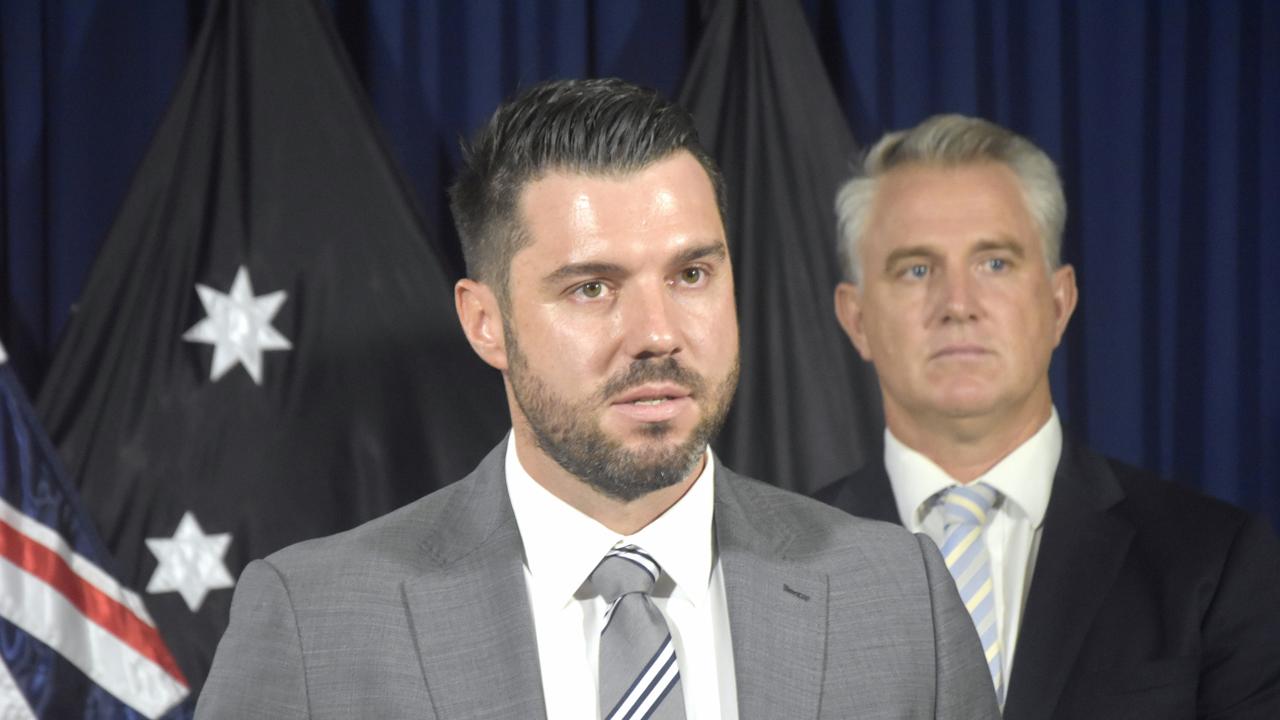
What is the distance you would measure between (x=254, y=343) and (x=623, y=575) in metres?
1.21

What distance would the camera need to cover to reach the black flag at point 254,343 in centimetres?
253

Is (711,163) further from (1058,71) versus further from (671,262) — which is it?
(1058,71)

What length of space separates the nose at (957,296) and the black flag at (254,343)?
807 mm

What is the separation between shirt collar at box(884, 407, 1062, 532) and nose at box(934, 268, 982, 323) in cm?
23

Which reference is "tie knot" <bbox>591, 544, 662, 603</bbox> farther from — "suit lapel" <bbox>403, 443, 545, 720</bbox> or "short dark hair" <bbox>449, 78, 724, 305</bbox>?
"short dark hair" <bbox>449, 78, 724, 305</bbox>

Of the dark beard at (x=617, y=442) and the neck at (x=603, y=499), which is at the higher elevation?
the dark beard at (x=617, y=442)

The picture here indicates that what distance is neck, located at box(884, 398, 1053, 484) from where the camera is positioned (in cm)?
234

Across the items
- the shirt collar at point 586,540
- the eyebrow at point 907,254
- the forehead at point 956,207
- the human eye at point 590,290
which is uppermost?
the forehead at point 956,207

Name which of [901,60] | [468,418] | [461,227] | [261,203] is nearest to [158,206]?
[261,203]

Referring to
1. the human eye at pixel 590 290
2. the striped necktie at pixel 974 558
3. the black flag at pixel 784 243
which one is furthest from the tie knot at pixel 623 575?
the black flag at pixel 784 243

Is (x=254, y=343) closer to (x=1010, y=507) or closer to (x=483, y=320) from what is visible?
(x=483, y=320)

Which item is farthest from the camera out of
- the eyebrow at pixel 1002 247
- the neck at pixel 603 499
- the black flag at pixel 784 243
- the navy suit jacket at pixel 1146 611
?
the black flag at pixel 784 243

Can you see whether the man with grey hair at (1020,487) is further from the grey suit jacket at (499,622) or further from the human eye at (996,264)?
the grey suit jacket at (499,622)

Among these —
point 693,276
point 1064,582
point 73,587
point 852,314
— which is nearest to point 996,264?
point 852,314
